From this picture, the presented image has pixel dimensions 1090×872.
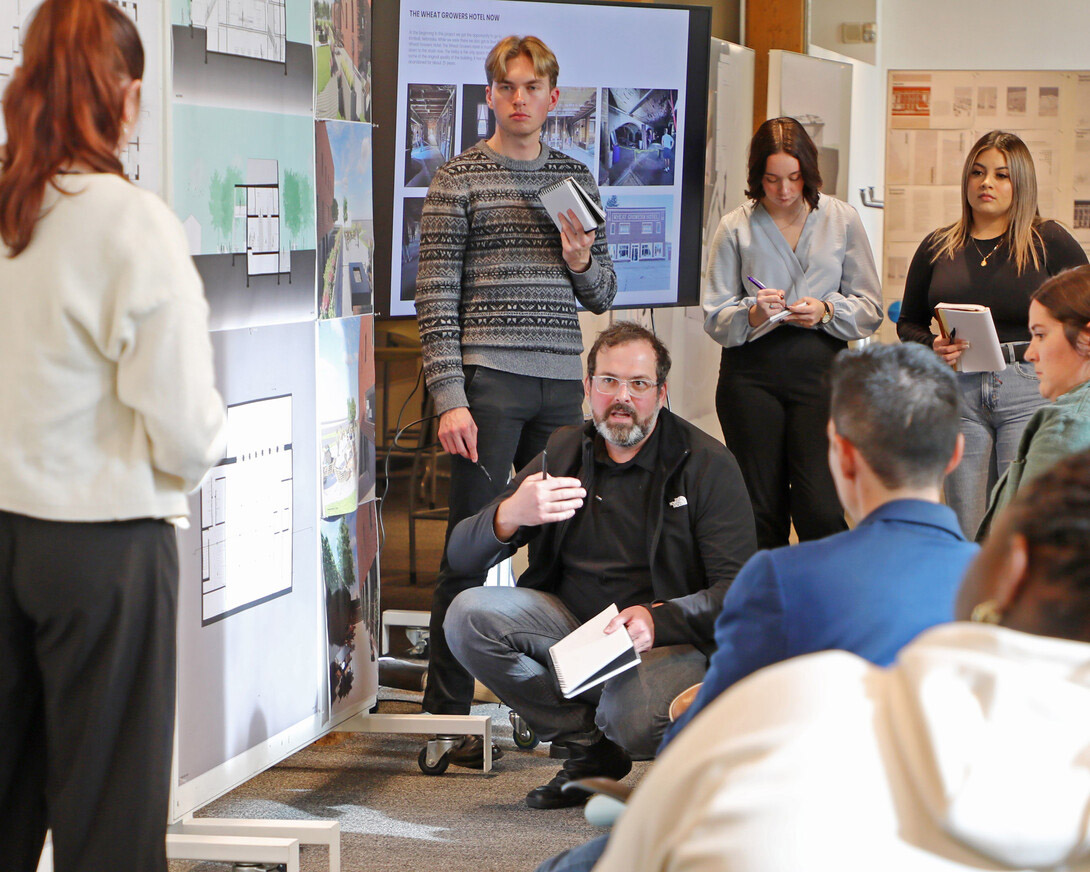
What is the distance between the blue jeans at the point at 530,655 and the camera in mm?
2646

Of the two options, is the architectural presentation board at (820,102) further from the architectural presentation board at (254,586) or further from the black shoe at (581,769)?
the architectural presentation board at (254,586)

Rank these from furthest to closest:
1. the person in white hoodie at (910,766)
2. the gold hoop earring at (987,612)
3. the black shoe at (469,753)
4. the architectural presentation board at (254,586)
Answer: the black shoe at (469,753) < the architectural presentation board at (254,586) < the gold hoop earring at (987,612) < the person in white hoodie at (910,766)

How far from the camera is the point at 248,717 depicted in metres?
2.54

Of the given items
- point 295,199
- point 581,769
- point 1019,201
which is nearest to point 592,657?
point 581,769

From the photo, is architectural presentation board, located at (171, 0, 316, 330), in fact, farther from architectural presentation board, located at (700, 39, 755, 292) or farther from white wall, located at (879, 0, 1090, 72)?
white wall, located at (879, 0, 1090, 72)

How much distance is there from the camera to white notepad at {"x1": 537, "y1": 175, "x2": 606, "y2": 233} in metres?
3.01

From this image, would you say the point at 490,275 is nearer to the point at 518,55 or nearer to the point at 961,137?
the point at 518,55

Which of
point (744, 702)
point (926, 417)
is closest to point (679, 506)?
point (926, 417)

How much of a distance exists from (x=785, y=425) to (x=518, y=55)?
4.40 ft

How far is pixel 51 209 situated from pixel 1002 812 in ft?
4.64

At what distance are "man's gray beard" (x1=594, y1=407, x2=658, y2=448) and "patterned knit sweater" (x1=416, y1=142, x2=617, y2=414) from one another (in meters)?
0.39

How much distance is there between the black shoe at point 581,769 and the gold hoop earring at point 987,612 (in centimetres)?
193

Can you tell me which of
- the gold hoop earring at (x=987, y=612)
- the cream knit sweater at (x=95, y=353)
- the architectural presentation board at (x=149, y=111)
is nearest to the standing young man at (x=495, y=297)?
the architectural presentation board at (x=149, y=111)

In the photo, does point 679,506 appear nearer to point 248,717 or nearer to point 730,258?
point 248,717
